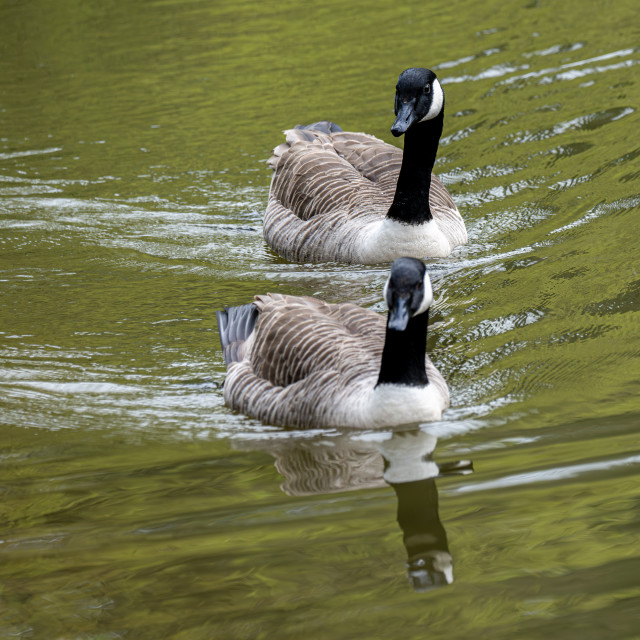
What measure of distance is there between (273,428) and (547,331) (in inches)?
95.9

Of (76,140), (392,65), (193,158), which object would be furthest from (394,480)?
(392,65)

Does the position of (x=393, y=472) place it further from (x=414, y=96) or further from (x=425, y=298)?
(x=414, y=96)

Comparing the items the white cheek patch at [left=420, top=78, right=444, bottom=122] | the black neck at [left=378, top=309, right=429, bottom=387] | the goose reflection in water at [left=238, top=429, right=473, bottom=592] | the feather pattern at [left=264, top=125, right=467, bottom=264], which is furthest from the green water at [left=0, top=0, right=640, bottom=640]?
the white cheek patch at [left=420, top=78, right=444, bottom=122]

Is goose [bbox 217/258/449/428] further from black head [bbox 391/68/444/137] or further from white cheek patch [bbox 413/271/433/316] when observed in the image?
black head [bbox 391/68/444/137]

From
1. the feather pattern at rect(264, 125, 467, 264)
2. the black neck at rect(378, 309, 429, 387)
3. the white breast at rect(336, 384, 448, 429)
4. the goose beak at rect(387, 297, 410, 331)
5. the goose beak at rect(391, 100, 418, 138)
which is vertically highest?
the goose beak at rect(391, 100, 418, 138)

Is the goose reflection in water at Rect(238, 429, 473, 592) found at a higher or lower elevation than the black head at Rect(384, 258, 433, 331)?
lower

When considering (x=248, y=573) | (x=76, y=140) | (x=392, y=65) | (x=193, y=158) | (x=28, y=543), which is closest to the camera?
(x=248, y=573)

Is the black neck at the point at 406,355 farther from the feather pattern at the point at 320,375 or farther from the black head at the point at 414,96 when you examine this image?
the black head at the point at 414,96

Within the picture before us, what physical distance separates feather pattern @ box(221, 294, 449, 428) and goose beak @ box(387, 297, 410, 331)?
0.57 metres

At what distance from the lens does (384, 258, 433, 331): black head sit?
21.8 feet

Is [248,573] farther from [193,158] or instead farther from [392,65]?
[392,65]

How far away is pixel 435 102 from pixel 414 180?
0.77 m

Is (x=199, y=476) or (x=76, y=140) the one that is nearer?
(x=199, y=476)

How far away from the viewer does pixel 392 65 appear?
17797mm
